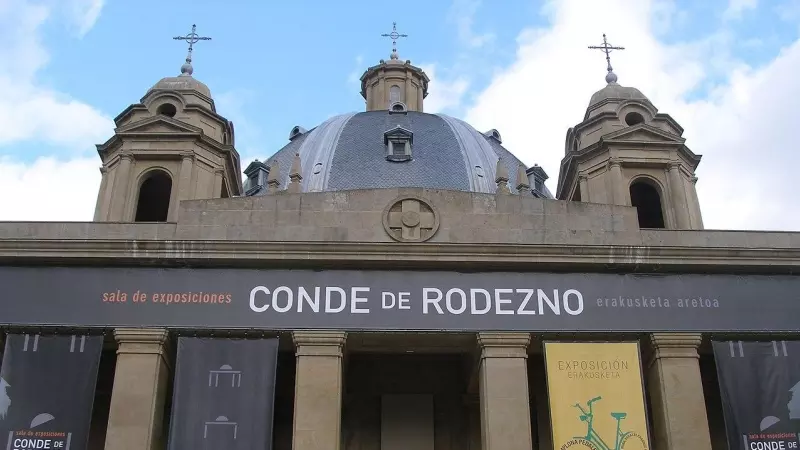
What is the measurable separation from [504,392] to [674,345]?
4200 millimetres

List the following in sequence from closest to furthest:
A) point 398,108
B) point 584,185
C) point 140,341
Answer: point 140,341, point 584,185, point 398,108

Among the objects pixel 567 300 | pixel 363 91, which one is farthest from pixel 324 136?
pixel 567 300

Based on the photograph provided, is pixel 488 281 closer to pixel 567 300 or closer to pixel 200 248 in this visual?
pixel 567 300

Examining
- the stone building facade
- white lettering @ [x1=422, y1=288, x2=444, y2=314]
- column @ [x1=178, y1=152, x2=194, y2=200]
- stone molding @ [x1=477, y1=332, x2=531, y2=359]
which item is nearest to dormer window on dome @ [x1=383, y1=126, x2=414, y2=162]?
column @ [x1=178, y1=152, x2=194, y2=200]

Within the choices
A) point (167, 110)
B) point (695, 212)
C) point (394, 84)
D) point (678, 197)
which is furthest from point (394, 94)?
point (678, 197)

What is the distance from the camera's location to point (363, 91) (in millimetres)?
52375

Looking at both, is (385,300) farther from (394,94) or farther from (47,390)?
(394,94)

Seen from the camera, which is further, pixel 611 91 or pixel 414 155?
pixel 414 155

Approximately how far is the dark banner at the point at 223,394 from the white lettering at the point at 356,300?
1.95 meters

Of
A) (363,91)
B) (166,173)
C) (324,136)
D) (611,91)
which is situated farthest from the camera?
(363,91)

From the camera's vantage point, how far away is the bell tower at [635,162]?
95.3ft

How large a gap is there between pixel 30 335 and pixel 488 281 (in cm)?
1059

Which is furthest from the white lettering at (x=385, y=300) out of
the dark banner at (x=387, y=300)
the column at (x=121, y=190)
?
the column at (x=121, y=190)

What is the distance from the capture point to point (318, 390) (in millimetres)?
20609
